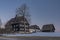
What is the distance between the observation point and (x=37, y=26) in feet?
25.6

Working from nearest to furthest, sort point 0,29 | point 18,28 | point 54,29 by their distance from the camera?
point 54,29 → point 18,28 → point 0,29

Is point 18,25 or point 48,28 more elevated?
point 18,25

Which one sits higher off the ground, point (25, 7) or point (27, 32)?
point (25, 7)

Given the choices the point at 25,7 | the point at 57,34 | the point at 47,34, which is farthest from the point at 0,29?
the point at 57,34

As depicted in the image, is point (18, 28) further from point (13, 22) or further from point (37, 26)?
point (37, 26)

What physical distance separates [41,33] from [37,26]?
417 millimetres

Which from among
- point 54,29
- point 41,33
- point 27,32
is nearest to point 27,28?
point 27,32

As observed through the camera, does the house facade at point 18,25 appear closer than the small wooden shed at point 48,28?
No

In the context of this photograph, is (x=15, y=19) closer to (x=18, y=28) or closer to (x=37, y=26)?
(x=18, y=28)

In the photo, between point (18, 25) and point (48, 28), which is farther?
point (18, 25)

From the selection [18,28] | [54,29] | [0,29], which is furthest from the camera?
[0,29]

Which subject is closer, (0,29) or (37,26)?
(37,26)

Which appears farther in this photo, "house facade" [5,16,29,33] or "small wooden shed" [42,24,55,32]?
"house facade" [5,16,29,33]

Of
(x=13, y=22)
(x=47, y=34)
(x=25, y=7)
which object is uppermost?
(x=25, y=7)
